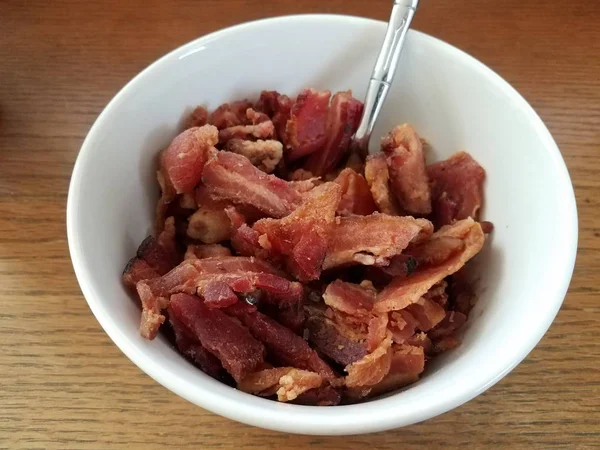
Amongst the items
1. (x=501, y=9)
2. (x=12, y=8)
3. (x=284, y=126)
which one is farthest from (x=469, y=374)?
(x=12, y=8)

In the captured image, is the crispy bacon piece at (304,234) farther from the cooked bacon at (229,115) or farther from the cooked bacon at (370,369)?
the cooked bacon at (229,115)

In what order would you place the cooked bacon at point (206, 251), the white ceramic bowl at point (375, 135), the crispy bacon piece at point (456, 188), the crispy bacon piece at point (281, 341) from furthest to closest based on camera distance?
the crispy bacon piece at point (456, 188), the cooked bacon at point (206, 251), the crispy bacon piece at point (281, 341), the white ceramic bowl at point (375, 135)

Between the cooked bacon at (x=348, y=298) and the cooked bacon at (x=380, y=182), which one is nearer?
the cooked bacon at (x=348, y=298)

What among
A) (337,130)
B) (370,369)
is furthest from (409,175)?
(370,369)

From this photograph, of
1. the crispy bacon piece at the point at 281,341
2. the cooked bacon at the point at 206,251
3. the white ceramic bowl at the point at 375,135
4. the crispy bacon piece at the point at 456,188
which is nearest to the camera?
the white ceramic bowl at the point at 375,135

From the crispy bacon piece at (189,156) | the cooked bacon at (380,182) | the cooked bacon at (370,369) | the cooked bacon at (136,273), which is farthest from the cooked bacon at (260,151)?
the cooked bacon at (370,369)

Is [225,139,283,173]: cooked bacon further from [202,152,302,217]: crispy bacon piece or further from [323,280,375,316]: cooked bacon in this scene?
[323,280,375,316]: cooked bacon

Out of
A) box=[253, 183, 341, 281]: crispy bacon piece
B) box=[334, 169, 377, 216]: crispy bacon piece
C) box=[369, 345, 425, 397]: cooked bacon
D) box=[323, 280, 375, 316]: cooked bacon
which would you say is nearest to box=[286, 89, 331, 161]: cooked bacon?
box=[334, 169, 377, 216]: crispy bacon piece
